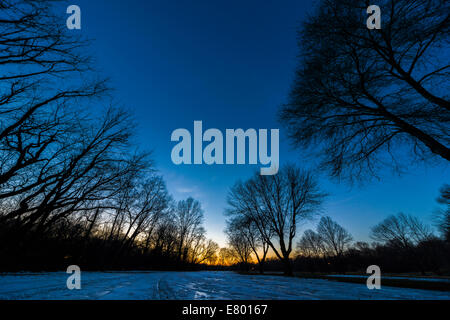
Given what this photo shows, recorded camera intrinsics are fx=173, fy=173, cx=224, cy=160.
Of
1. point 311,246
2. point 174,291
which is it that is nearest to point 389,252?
point 311,246

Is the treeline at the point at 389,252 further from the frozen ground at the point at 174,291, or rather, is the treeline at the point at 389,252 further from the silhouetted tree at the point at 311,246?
the frozen ground at the point at 174,291

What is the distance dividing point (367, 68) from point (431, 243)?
210ft

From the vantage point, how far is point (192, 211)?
145 ft

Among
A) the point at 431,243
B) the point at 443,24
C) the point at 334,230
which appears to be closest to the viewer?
the point at 443,24

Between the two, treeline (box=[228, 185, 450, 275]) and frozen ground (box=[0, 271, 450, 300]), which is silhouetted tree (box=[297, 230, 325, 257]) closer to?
treeline (box=[228, 185, 450, 275])

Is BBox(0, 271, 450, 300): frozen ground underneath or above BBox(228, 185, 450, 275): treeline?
above

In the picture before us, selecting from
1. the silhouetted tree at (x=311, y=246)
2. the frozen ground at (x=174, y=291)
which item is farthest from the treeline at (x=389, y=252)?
the frozen ground at (x=174, y=291)

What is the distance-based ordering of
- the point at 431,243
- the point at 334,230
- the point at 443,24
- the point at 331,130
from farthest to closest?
the point at 334,230 < the point at 431,243 < the point at 331,130 < the point at 443,24

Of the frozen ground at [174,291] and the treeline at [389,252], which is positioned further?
the treeline at [389,252]

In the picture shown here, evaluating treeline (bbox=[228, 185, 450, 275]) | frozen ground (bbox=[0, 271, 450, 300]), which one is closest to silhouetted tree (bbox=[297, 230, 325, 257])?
treeline (bbox=[228, 185, 450, 275])

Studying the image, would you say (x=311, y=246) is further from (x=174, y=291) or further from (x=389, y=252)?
(x=174, y=291)
